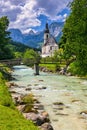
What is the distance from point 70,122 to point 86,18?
2176 cm

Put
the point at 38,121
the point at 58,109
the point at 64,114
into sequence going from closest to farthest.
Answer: the point at 38,121 < the point at 64,114 < the point at 58,109

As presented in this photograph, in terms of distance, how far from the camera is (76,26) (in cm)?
4634

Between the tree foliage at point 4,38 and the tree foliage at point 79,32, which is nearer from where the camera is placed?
the tree foliage at point 79,32

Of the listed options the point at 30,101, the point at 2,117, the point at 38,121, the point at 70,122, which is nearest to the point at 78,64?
the point at 30,101

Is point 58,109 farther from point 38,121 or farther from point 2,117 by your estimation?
point 2,117

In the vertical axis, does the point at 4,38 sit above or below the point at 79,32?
below

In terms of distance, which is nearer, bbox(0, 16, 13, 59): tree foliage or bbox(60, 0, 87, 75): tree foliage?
bbox(60, 0, 87, 75): tree foliage

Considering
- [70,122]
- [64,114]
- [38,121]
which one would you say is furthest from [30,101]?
[38,121]

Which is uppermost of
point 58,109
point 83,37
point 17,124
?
point 83,37

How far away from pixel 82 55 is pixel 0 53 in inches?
2890

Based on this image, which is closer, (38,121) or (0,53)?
(38,121)

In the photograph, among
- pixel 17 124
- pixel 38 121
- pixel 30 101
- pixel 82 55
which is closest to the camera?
pixel 17 124

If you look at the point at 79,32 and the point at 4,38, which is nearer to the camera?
the point at 79,32

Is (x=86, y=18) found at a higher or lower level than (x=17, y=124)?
higher
